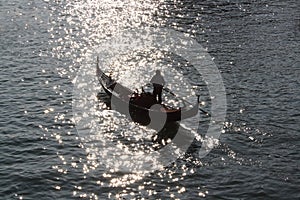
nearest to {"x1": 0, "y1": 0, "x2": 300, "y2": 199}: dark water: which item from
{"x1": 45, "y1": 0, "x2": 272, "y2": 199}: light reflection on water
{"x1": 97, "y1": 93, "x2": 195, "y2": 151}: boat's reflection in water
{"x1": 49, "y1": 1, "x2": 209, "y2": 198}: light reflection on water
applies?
{"x1": 45, "y1": 0, "x2": 272, "y2": 199}: light reflection on water

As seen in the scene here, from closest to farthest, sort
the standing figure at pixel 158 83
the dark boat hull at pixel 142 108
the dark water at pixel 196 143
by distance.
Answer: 1. the dark water at pixel 196 143
2. the dark boat hull at pixel 142 108
3. the standing figure at pixel 158 83

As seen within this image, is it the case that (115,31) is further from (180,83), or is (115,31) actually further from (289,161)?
(289,161)

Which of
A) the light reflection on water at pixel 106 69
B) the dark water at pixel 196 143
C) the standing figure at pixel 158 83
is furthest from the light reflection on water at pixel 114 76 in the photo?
the standing figure at pixel 158 83

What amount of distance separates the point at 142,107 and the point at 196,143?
5829mm

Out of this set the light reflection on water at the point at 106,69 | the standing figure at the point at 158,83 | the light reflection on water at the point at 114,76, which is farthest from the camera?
the standing figure at the point at 158,83

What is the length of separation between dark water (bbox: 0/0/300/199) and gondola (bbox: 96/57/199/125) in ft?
10.3

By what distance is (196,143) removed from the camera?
3164 cm

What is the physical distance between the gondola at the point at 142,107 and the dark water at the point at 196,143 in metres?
3.13

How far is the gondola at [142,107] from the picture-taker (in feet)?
108

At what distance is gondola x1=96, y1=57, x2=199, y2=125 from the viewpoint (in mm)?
33062

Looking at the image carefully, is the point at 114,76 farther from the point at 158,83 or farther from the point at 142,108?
the point at 158,83

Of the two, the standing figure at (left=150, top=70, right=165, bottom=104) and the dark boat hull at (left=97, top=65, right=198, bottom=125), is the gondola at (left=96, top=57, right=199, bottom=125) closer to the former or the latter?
the dark boat hull at (left=97, top=65, right=198, bottom=125)

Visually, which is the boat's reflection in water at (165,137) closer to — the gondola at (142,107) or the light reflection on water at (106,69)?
the light reflection on water at (106,69)

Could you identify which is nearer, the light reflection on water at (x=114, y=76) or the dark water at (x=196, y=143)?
the dark water at (x=196, y=143)
